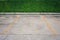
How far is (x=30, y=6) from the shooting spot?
19.0m

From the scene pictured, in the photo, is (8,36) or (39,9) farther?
(39,9)

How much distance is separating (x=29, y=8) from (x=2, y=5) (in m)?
3.47

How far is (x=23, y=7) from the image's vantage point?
61.8 ft

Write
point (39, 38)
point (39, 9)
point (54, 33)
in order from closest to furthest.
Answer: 1. point (39, 38)
2. point (54, 33)
3. point (39, 9)

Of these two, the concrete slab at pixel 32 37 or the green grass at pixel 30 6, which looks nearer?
Answer: the concrete slab at pixel 32 37

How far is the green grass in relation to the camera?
59.6 feet

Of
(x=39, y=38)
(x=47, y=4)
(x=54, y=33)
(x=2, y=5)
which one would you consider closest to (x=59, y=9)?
(x=47, y=4)

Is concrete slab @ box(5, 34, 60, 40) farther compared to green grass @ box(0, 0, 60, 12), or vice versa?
green grass @ box(0, 0, 60, 12)

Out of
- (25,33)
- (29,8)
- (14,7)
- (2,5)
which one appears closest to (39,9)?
(29,8)

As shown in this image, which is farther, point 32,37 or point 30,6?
point 30,6

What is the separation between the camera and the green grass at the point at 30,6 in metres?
18.2

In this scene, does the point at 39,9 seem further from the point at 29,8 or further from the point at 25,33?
the point at 25,33

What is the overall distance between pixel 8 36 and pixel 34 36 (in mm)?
1401

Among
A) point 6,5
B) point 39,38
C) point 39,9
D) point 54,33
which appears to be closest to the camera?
point 39,38
